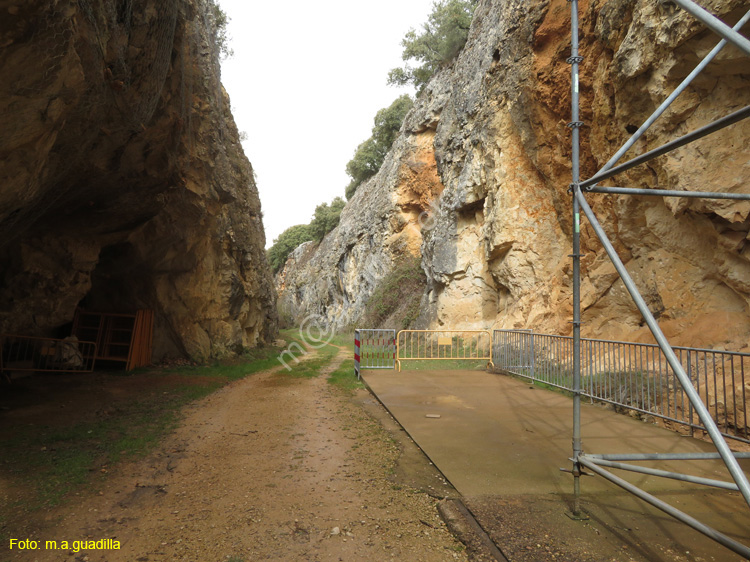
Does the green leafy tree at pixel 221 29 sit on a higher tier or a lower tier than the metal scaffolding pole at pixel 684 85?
higher

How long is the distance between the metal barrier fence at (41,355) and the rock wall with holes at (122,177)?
1.29 ft

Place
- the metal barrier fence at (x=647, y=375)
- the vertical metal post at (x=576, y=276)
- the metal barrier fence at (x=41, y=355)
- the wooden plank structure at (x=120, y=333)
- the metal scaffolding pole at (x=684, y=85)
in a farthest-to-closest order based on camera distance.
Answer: the wooden plank structure at (x=120, y=333), the metal barrier fence at (x=41, y=355), the metal barrier fence at (x=647, y=375), the vertical metal post at (x=576, y=276), the metal scaffolding pole at (x=684, y=85)

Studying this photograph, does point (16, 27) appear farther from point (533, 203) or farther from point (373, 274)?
point (373, 274)

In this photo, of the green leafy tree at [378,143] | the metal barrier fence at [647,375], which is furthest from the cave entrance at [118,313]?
the green leafy tree at [378,143]

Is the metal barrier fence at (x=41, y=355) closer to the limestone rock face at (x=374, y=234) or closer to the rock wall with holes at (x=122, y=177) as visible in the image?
the rock wall with holes at (x=122, y=177)

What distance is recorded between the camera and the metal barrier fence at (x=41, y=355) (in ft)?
30.1

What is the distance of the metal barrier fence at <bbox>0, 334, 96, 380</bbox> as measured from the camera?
30.1ft

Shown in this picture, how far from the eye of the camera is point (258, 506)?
12.2ft

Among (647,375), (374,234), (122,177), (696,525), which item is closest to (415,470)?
(696,525)

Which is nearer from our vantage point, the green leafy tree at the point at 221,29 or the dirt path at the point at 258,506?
the dirt path at the point at 258,506

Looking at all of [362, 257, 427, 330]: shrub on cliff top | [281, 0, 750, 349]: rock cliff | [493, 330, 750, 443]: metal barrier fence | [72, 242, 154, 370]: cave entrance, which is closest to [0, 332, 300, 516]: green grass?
[72, 242, 154, 370]: cave entrance

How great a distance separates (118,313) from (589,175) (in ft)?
47.1

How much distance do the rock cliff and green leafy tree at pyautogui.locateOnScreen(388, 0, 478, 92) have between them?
351cm

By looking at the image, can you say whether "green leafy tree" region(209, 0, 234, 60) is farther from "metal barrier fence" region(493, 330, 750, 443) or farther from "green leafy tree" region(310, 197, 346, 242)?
"green leafy tree" region(310, 197, 346, 242)
